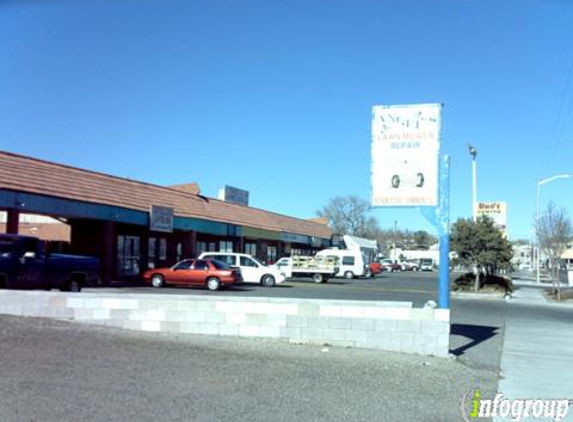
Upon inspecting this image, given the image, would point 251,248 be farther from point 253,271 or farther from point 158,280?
point 158,280

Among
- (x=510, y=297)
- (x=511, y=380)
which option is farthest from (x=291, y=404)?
(x=510, y=297)

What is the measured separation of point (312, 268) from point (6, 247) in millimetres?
24081

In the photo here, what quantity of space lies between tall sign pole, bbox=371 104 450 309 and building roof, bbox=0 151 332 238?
16.2 m

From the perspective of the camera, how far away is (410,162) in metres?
12.9

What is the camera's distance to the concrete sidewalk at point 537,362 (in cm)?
866

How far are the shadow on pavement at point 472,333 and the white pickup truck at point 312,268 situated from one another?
77.8 feet

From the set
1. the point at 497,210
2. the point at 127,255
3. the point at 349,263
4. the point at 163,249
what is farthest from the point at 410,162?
the point at 497,210

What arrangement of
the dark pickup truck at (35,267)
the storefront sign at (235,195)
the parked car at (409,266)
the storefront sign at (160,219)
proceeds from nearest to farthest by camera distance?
1. the dark pickup truck at (35,267)
2. the storefront sign at (160,219)
3. the storefront sign at (235,195)
4. the parked car at (409,266)

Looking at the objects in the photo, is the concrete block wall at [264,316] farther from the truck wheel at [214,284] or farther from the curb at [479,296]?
the curb at [479,296]

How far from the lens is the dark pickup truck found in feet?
63.3

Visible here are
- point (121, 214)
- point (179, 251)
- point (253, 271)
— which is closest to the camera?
point (121, 214)

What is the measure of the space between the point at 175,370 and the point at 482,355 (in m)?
6.21

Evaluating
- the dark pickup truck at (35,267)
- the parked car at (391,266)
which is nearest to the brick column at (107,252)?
the dark pickup truck at (35,267)

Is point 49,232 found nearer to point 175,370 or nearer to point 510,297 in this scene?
point 510,297
